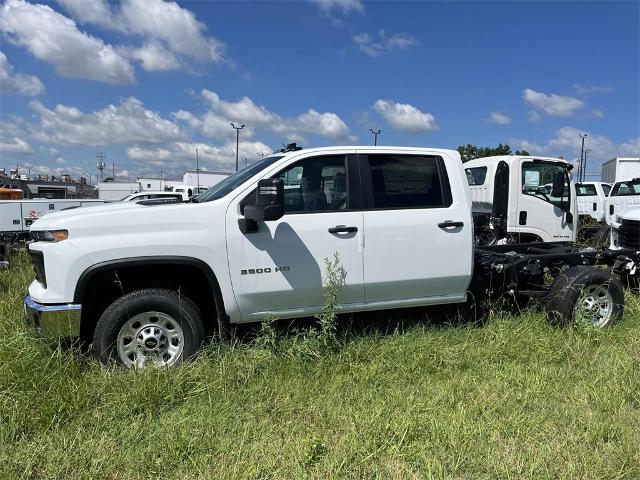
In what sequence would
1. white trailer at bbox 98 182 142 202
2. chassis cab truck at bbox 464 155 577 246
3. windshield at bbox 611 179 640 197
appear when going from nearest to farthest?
1. chassis cab truck at bbox 464 155 577 246
2. windshield at bbox 611 179 640 197
3. white trailer at bbox 98 182 142 202

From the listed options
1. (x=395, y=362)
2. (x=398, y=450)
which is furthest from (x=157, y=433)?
(x=395, y=362)

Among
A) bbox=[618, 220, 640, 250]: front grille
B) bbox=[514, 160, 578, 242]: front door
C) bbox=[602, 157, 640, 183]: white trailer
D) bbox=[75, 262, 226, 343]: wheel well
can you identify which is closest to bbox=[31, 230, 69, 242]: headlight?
bbox=[75, 262, 226, 343]: wheel well

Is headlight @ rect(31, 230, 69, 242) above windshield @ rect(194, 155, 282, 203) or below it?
below

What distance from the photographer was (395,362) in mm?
4582

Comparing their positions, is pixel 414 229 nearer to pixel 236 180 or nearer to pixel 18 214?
pixel 236 180

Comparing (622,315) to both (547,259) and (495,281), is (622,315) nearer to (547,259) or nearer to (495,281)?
(547,259)

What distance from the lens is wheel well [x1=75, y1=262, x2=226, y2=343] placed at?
4.16 metres

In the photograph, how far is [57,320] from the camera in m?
3.98

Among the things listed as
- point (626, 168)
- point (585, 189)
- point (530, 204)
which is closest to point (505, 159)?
point (530, 204)

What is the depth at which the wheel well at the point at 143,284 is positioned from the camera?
4164 mm

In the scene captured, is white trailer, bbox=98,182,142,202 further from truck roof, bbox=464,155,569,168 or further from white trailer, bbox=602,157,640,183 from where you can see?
truck roof, bbox=464,155,569,168

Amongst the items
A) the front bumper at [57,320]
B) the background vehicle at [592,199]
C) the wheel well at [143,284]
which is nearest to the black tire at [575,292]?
the wheel well at [143,284]

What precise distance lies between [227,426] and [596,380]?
9.72ft

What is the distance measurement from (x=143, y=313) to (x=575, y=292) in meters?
4.20
